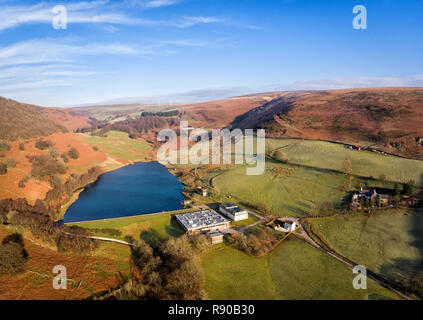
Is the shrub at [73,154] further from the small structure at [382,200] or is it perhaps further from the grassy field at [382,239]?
the small structure at [382,200]

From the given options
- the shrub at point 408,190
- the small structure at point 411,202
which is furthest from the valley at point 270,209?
the shrub at point 408,190

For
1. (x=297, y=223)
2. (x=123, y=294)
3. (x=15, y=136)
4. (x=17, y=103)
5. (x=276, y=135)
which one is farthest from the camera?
(x=17, y=103)

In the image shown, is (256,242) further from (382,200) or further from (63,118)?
(63,118)

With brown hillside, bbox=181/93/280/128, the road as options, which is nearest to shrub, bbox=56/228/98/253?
the road

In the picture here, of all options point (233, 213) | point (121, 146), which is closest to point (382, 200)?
point (233, 213)
